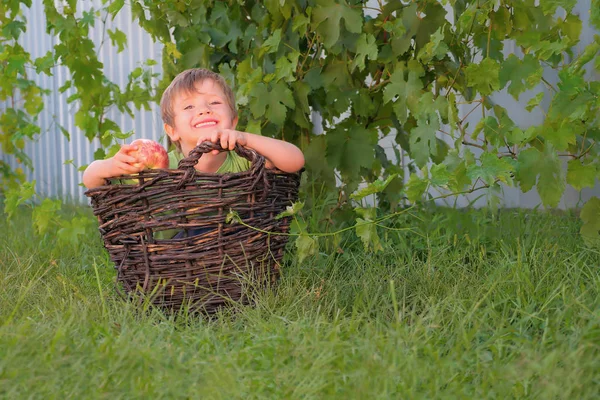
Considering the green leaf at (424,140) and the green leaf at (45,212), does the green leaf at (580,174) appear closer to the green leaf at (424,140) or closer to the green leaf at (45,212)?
the green leaf at (424,140)

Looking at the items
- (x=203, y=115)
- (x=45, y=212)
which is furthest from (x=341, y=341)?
(x=45, y=212)

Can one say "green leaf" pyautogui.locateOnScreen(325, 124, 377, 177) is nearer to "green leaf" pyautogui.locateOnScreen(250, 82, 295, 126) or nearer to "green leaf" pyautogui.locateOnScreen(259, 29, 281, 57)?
"green leaf" pyautogui.locateOnScreen(250, 82, 295, 126)

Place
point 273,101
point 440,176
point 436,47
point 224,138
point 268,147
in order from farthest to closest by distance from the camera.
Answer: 1. point 273,101
2. point 436,47
3. point 268,147
4. point 224,138
5. point 440,176

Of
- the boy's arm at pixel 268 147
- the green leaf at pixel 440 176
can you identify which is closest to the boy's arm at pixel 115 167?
the boy's arm at pixel 268 147

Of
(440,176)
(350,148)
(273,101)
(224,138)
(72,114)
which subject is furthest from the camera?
(72,114)

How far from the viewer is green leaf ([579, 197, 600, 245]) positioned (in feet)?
6.67

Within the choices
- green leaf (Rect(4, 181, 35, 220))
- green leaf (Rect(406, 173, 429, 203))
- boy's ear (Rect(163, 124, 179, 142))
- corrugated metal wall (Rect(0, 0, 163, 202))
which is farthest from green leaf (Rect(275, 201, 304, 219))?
corrugated metal wall (Rect(0, 0, 163, 202))

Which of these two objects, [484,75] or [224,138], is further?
[484,75]

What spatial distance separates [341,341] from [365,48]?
3.47 feet

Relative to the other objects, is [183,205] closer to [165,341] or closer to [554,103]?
[165,341]

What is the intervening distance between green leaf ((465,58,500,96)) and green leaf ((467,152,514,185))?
343 mm

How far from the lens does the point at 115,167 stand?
182 centimetres

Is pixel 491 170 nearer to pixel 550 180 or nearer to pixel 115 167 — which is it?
pixel 550 180

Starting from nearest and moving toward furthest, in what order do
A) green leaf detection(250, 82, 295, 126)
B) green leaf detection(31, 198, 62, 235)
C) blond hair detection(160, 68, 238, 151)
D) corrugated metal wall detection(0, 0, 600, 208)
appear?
blond hair detection(160, 68, 238, 151) → green leaf detection(250, 82, 295, 126) → green leaf detection(31, 198, 62, 235) → corrugated metal wall detection(0, 0, 600, 208)
